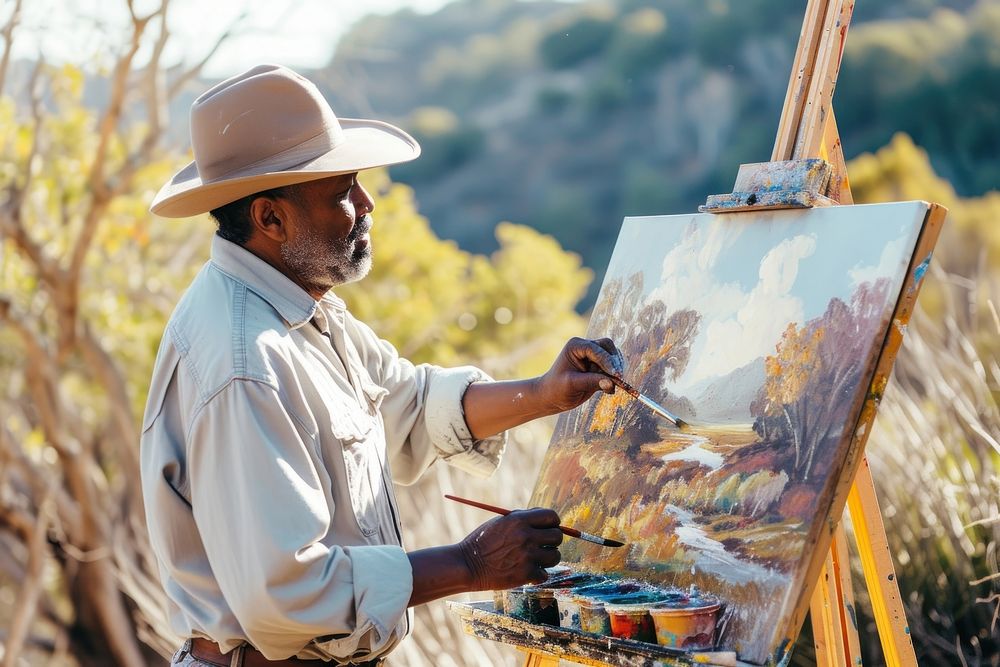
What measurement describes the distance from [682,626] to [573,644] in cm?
21

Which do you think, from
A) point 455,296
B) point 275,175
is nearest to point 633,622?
point 275,175

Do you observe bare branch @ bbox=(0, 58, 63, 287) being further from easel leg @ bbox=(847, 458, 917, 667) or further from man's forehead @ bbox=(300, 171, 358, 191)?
easel leg @ bbox=(847, 458, 917, 667)

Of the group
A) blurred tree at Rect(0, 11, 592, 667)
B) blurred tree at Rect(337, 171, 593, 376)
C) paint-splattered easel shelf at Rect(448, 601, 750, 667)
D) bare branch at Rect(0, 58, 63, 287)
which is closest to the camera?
paint-splattered easel shelf at Rect(448, 601, 750, 667)

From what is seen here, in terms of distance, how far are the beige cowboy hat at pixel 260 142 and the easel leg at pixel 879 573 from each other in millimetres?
1065

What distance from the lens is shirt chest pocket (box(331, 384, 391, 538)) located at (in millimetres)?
1890

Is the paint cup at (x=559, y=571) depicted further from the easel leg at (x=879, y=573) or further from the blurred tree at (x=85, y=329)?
the blurred tree at (x=85, y=329)

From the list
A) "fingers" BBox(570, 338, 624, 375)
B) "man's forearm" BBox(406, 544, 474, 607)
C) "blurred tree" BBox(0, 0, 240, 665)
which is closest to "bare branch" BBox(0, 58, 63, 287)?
"blurred tree" BBox(0, 0, 240, 665)

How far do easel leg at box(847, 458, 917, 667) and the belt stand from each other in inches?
36.4

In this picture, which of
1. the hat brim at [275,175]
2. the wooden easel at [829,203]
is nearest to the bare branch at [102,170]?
the hat brim at [275,175]

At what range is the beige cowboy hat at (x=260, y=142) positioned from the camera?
1931 mm

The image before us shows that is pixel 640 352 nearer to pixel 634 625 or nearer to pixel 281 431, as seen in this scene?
pixel 634 625

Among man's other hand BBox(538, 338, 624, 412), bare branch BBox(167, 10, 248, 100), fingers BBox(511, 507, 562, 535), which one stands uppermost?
bare branch BBox(167, 10, 248, 100)

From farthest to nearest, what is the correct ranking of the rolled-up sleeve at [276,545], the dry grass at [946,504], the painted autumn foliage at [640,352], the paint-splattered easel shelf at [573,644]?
the dry grass at [946,504] → the painted autumn foliage at [640,352] → the paint-splattered easel shelf at [573,644] → the rolled-up sleeve at [276,545]

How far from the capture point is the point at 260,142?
1.94 meters
